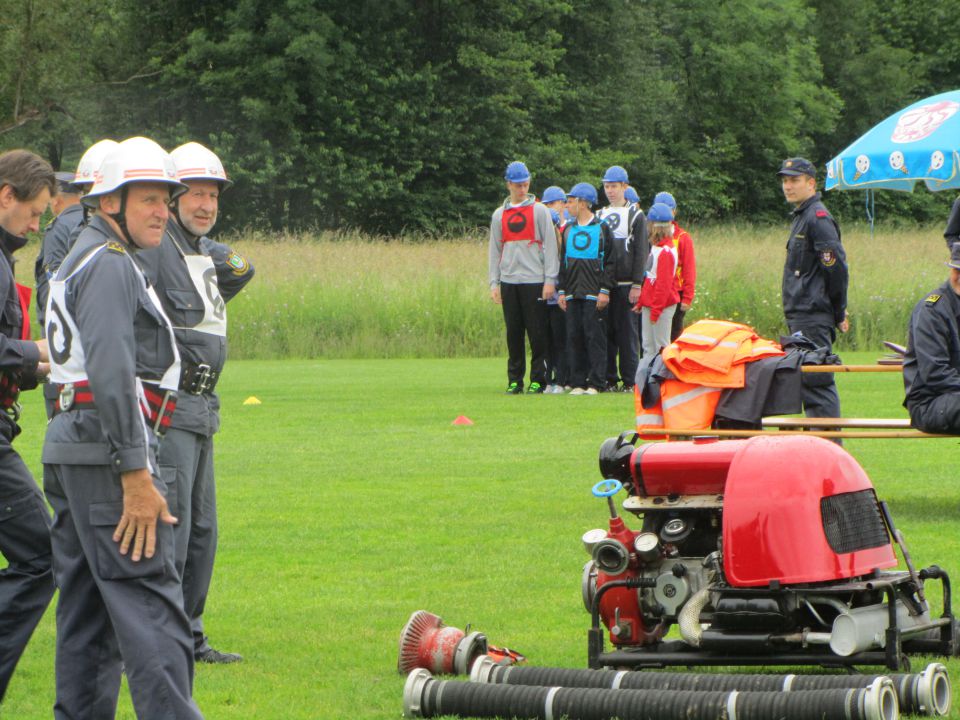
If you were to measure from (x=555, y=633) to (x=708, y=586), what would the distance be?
127cm

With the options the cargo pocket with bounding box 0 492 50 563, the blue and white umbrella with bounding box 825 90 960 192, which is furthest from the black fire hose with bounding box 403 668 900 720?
the blue and white umbrella with bounding box 825 90 960 192

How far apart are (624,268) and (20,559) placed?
13.5 m

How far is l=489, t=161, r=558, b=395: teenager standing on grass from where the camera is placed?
18.6m

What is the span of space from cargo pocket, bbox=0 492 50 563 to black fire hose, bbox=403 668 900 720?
151cm

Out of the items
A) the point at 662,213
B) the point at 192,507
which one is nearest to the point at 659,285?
the point at 662,213

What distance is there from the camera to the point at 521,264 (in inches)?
742

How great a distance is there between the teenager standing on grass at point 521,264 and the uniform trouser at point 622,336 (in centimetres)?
84

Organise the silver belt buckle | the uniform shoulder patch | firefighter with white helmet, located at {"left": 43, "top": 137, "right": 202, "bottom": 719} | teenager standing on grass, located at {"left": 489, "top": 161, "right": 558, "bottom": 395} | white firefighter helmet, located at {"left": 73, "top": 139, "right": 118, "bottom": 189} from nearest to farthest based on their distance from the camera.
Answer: firefighter with white helmet, located at {"left": 43, "top": 137, "right": 202, "bottom": 719} → the silver belt buckle → white firefighter helmet, located at {"left": 73, "top": 139, "right": 118, "bottom": 189} → the uniform shoulder patch → teenager standing on grass, located at {"left": 489, "top": 161, "right": 558, "bottom": 395}

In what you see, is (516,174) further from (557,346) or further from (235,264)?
(235,264)

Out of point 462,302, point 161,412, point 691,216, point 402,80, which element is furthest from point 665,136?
point 161,412

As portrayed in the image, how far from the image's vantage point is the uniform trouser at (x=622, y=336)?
63.6ft

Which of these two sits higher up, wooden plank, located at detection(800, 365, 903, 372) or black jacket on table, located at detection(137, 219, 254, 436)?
black jacket on table, located at detection(137, 219, 254, 436)

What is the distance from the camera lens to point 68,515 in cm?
488

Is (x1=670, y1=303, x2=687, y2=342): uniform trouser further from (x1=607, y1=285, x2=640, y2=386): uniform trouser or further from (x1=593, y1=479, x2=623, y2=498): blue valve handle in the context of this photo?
(x1=593, y1=479, x2=623, y2=498): blue valve handle
